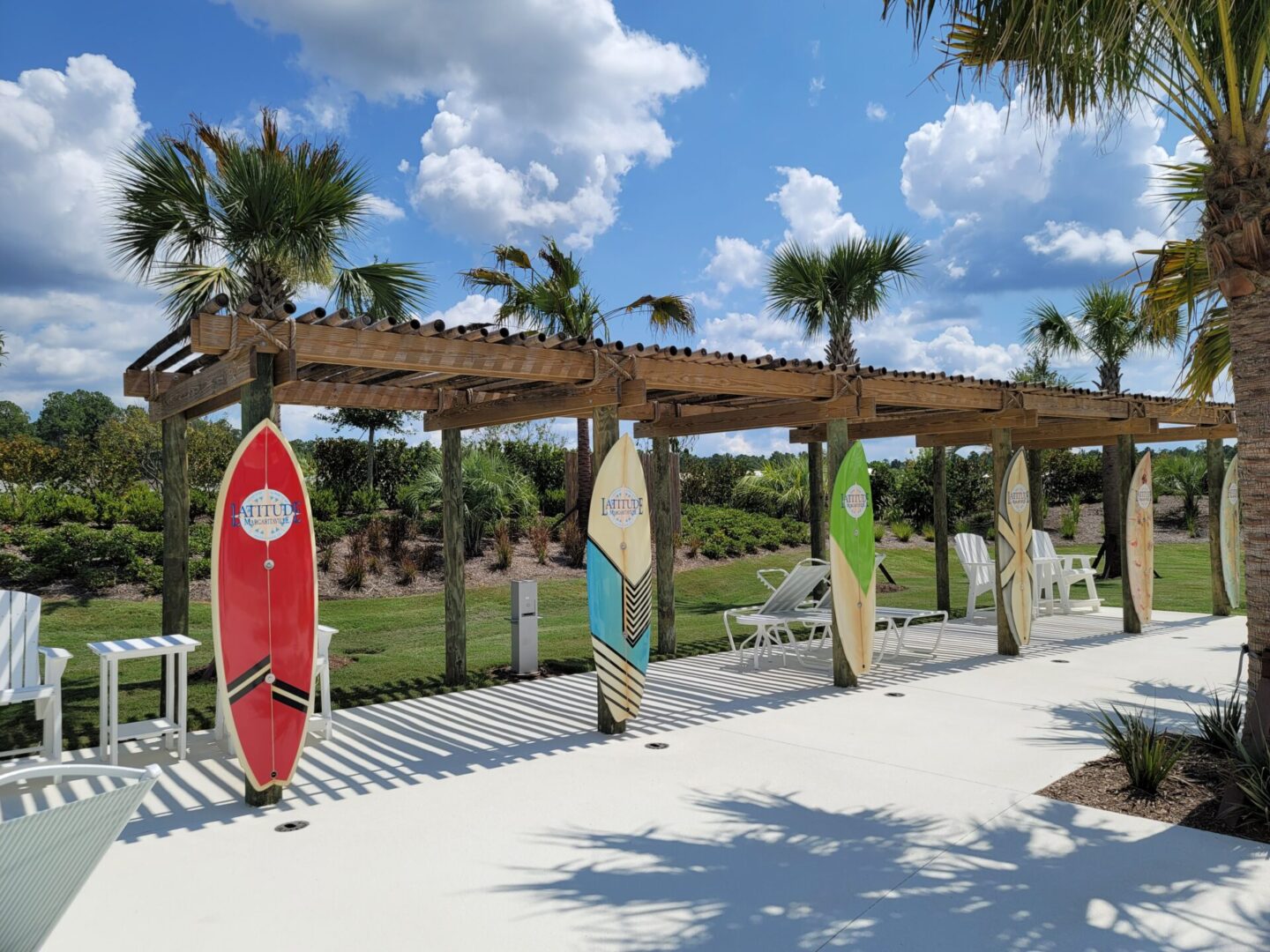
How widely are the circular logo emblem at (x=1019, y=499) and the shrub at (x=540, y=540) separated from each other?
948 centimetres

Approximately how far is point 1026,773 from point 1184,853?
1235 millimetres

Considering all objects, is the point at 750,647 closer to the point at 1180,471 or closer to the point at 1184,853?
the point at 1184,853

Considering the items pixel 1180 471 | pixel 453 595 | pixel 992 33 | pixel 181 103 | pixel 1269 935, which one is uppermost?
pixel 181 103

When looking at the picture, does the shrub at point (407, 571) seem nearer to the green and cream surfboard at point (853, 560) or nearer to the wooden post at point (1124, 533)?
the green and cream surfboard at point (853, 560)

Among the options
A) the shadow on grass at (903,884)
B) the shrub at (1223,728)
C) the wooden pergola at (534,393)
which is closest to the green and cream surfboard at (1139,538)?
the wooden pergola at (534,393)

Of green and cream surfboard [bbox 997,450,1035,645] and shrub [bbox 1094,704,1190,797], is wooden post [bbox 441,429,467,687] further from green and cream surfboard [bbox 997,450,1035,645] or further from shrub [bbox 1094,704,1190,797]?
green and cream surfboard [bbox 997,450,1035,645]

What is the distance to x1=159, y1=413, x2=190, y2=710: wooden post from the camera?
6.96 metres

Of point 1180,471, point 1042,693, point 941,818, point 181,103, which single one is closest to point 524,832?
point 941,818

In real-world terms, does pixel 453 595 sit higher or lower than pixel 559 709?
higher

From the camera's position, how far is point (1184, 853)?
13.1 ft

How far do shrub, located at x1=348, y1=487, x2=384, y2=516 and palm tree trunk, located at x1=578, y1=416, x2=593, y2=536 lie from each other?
4.14 m

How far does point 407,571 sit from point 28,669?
31.9 feet

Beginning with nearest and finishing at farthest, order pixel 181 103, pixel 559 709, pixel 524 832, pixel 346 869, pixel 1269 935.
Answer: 1. pixel 1269 935
2. pixel 346 869
3. pixel 524 832
4. pixel 559 709
5. pixel 181 103

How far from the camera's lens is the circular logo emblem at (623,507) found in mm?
6398
